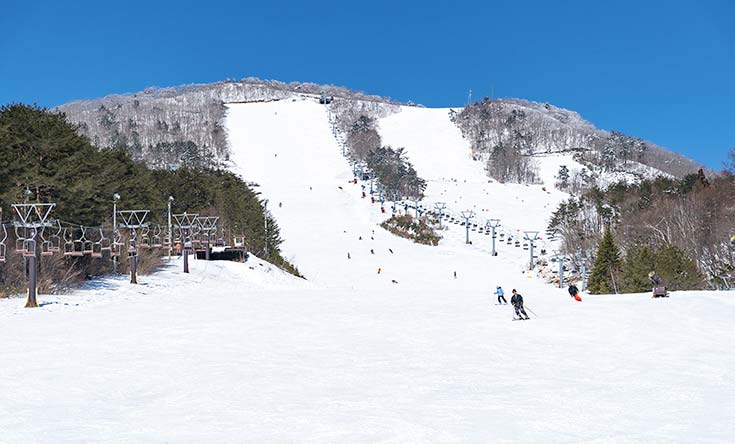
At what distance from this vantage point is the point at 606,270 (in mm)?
40656

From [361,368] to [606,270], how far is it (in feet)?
102

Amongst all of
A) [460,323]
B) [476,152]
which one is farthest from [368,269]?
[476,152]

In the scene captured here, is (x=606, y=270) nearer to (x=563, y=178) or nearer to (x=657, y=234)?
(x=657, y=234)

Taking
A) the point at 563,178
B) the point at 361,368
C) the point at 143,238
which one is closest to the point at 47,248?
the point at 143,238

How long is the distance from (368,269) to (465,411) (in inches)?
1881

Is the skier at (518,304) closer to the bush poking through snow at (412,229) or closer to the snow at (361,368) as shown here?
the snow at (361,368)

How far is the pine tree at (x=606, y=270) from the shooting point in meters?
40.1

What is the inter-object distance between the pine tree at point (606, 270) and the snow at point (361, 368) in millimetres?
12955

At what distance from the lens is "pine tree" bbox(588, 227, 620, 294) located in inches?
1578

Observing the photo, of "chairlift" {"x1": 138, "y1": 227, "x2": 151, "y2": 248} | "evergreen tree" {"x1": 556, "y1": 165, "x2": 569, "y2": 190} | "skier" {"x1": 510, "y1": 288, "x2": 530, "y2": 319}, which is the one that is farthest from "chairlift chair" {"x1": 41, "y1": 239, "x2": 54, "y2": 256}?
"evergreen tree" {"x1": 556, "y1": 165, "x2": 569, "y2": 190}

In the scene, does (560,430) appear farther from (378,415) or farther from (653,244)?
(653,244)

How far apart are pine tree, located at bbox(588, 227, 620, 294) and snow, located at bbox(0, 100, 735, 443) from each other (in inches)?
510

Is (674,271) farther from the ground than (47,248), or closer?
closer

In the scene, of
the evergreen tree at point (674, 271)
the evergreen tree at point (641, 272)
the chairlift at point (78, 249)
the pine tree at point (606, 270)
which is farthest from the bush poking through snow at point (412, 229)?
the chairlift at point (78, 249)
